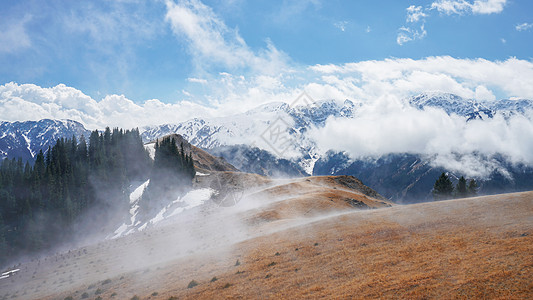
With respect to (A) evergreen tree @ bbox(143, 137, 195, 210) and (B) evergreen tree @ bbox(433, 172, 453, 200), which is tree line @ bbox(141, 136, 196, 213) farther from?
(B) evergreen tree @ bbox(433, 172, 453, 200)

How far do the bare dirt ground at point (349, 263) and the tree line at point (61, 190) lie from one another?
37.8m

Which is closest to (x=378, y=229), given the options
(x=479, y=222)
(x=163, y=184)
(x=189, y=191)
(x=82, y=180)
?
(x=479, y=222)

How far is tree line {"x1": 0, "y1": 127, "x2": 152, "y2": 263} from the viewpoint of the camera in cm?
8000

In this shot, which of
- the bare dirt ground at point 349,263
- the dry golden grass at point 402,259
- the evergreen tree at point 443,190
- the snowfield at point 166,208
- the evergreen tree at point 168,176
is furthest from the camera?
the evergreen tree at point 168,176

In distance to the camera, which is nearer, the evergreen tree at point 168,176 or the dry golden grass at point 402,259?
the dry golden grass at point 402,259

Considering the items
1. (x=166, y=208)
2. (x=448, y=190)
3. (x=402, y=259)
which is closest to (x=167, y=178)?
(x=166, y=208)

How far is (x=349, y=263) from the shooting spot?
23.8 meters

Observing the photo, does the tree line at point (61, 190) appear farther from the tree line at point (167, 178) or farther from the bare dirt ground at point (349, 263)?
the bare dirt ground at point (349, 263)

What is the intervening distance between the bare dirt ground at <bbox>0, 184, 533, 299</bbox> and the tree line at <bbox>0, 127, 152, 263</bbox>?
37783 millimetres

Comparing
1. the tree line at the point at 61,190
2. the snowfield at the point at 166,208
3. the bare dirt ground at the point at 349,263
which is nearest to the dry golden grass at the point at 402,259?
the bare dirt ground at the point at 349,263

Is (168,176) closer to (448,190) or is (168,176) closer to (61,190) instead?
(61,190)

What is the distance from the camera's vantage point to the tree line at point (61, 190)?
80000 millimetres

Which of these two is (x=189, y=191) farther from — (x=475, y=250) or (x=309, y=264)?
(x=475, y=250)

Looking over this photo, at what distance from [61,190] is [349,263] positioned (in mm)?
91906
